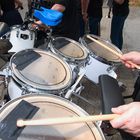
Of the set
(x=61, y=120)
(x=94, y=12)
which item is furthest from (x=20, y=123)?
(x=94, y=12)

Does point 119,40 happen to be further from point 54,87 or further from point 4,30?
point 54,87

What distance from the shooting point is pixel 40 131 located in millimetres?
2137

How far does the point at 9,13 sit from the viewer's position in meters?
4.84

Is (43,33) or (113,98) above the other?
(113,98)

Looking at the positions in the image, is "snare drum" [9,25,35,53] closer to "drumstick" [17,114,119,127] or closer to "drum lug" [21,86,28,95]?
"drum lug" [21,86,28,95]

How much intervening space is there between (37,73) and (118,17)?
256 centimetres

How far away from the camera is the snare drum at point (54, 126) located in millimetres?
2127

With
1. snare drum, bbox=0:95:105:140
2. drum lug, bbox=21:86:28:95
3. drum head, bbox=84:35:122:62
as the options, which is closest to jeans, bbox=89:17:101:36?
drum head, bbox=84:35:122:62

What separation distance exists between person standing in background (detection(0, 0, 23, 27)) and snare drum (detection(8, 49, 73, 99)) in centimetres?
151

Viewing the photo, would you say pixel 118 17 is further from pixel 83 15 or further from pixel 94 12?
pixel 83 15

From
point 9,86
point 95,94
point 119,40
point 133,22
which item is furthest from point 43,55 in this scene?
point 133,22

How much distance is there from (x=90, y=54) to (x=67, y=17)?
688 mm

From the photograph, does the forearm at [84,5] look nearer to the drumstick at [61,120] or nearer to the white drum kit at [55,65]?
the white drum kit at [55,65]

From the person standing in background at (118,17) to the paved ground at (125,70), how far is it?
0.43 m
